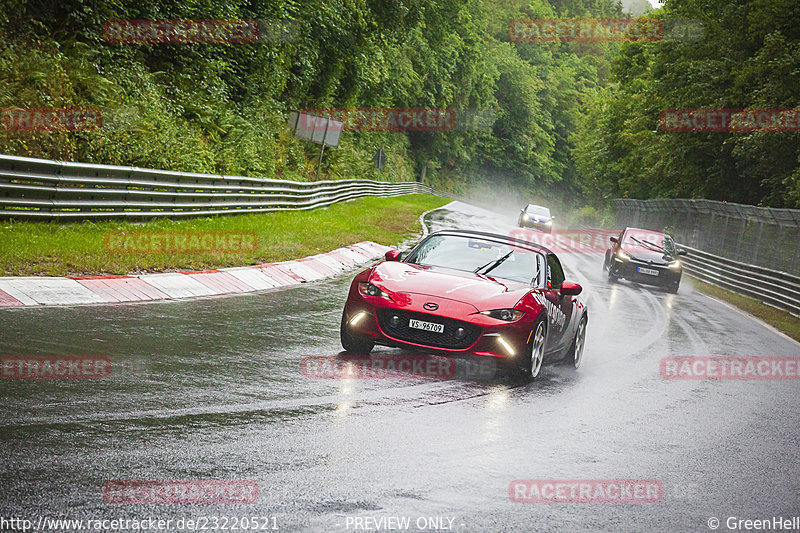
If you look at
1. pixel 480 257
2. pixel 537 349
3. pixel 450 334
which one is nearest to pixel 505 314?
pixel 450 334

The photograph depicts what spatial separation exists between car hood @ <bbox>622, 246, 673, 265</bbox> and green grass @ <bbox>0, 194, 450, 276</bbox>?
6.79m

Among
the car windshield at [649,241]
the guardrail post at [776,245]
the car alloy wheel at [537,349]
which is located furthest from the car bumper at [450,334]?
the guardrail post at [776,245]

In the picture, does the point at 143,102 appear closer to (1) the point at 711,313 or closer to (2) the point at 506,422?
(1) the point at 711,313

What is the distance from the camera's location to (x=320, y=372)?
7832 mm

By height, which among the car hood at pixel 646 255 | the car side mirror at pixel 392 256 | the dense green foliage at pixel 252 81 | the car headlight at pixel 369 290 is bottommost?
the car hood at pixel 646 255

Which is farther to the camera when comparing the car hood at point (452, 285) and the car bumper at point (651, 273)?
the car bumper at point (651, 273)

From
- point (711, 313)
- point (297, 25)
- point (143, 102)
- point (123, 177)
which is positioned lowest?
point (711, 313)

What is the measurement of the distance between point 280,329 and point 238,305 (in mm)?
1560

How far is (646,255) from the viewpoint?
24000mm

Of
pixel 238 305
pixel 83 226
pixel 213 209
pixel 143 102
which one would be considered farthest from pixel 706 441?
pixel 143 102

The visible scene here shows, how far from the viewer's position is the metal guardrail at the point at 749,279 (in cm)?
2134

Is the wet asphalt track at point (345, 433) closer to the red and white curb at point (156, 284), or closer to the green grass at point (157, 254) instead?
the red and white curb at point (156, 284)

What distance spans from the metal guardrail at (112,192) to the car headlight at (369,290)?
7.05 metres

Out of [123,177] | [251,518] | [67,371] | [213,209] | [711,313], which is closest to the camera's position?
[251,518]
